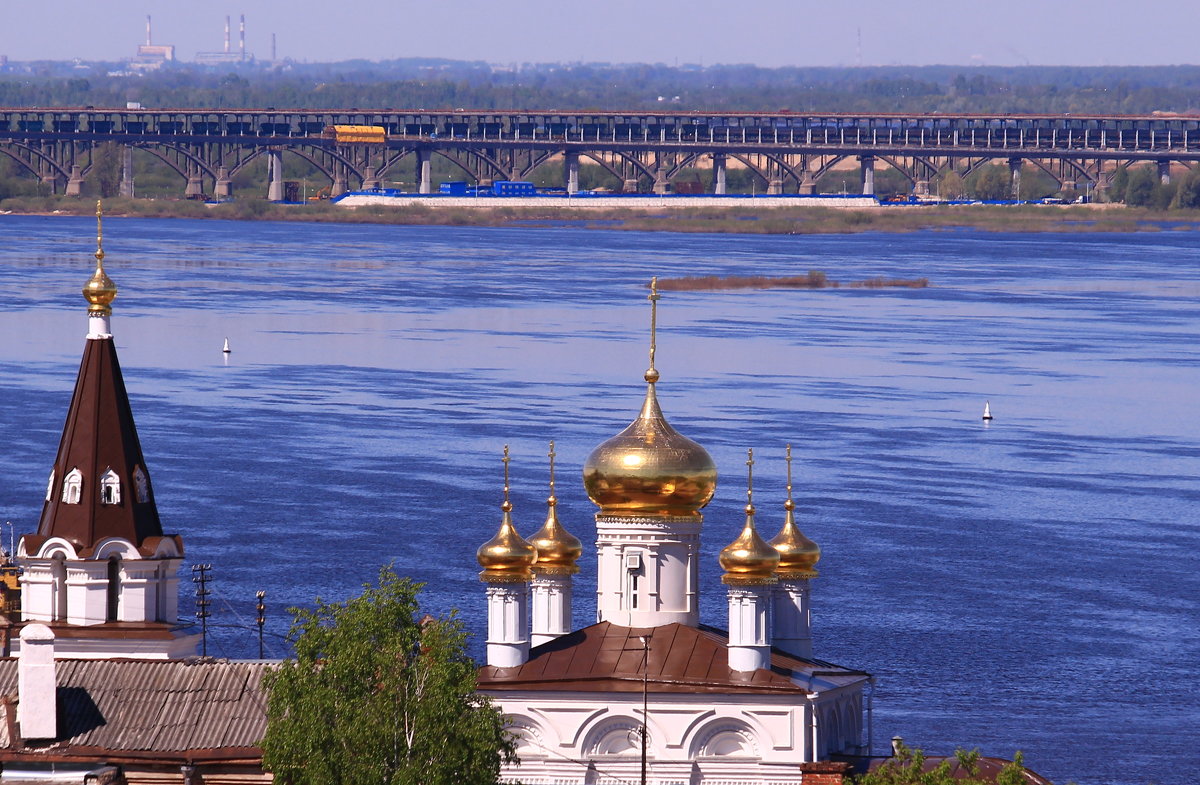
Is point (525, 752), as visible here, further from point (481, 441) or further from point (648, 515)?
point (481, 441)

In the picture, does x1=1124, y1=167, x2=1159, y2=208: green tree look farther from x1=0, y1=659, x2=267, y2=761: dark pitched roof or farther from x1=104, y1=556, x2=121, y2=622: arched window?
x1=0, y1=659, x2=267, y2=761: dark pitched roof

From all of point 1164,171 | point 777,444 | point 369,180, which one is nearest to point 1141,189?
point 1164,171

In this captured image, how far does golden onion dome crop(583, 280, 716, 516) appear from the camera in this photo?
23.5 m

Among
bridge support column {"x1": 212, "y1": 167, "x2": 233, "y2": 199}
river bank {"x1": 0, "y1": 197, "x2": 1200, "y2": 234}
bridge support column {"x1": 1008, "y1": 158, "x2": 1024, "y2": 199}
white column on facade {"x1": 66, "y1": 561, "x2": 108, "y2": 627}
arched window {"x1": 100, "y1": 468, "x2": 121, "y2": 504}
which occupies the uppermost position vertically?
bridge support column {"x1": 1008, "y1": 158, "x2": 1024, "y2": 199}

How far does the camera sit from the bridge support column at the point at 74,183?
553 ft

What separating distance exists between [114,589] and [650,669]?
181 inches

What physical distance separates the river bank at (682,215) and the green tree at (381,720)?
139 metres

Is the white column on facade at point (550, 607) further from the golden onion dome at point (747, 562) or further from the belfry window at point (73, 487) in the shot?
the belfry window at point (73, 487)

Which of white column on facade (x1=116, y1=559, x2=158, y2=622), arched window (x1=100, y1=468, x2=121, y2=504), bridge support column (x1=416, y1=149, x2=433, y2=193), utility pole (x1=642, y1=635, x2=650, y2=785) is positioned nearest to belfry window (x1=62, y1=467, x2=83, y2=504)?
arched window (x1=100, y1=468, x2=121, y2=504)

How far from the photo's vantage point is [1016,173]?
175 m

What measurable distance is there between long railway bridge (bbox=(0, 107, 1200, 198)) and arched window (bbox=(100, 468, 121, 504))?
141 m

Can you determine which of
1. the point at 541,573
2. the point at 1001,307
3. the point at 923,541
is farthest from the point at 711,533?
the point at 1001,307

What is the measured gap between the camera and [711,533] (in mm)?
40094

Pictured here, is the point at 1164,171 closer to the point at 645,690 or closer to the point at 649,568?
the point at 649,568
